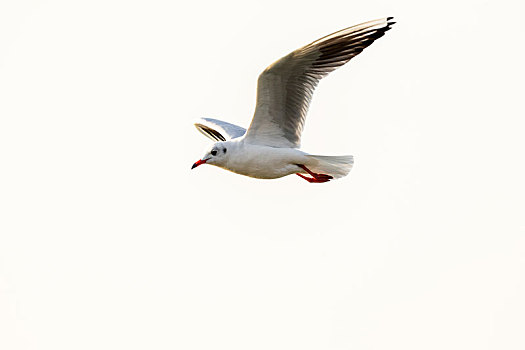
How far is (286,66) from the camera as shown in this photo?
37.8ft

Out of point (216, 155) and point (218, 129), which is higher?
point (218, 129)

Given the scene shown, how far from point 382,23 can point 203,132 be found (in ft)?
14.9

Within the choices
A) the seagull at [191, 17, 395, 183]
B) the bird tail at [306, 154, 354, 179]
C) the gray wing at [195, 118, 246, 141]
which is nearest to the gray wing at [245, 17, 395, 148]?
the seagull at [191, 17, 395, 183]

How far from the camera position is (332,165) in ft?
41.4

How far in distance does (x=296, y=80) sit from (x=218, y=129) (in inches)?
96.9

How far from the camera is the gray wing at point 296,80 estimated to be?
11344 millimetres

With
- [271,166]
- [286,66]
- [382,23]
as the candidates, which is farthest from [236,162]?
[382,23]

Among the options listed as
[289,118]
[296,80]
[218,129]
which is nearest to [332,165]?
[289,118]

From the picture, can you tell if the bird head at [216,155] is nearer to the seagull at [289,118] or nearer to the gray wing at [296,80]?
the seagull at [289,118]

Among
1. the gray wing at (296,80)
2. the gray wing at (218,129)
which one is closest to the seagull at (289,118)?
the gray wing at (296,80)

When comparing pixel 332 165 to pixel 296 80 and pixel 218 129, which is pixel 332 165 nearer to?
pixel 296 80

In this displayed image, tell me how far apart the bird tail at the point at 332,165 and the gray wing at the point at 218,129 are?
133cm

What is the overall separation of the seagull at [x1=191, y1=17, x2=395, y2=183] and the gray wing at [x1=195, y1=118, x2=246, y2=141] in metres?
1.21

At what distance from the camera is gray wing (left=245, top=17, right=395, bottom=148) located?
37.2ft
